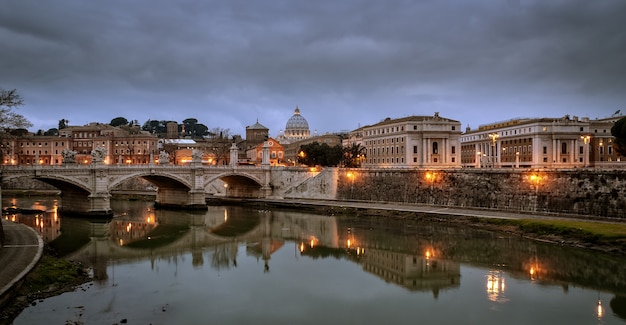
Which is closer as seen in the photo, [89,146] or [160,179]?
[160,179]

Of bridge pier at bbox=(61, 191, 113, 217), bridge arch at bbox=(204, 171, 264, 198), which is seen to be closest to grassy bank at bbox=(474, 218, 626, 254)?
bridge arch at bbox=(204, 171, 264, 198)

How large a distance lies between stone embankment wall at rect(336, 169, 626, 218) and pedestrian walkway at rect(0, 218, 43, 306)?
1472 inches

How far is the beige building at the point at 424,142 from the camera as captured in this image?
77.8 metres

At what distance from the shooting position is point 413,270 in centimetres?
3041

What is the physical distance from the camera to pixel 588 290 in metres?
25.7

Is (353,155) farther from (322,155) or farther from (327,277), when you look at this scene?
(327,277)

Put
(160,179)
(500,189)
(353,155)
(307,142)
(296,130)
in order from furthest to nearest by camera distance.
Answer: (296,130), (307,142), (353,155), (160,179), (500,189)

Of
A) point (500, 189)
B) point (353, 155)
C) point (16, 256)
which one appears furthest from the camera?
point (353, 155)

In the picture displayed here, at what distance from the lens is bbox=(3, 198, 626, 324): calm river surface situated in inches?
845

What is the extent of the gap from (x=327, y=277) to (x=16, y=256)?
1534 centimetres

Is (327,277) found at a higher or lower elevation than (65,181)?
lower

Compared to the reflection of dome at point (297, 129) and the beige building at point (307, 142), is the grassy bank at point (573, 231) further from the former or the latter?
the reflection of dome at point (297, 129)

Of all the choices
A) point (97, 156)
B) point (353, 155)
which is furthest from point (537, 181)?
point (353, 155)

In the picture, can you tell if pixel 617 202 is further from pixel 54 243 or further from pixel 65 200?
pixel 65 200
